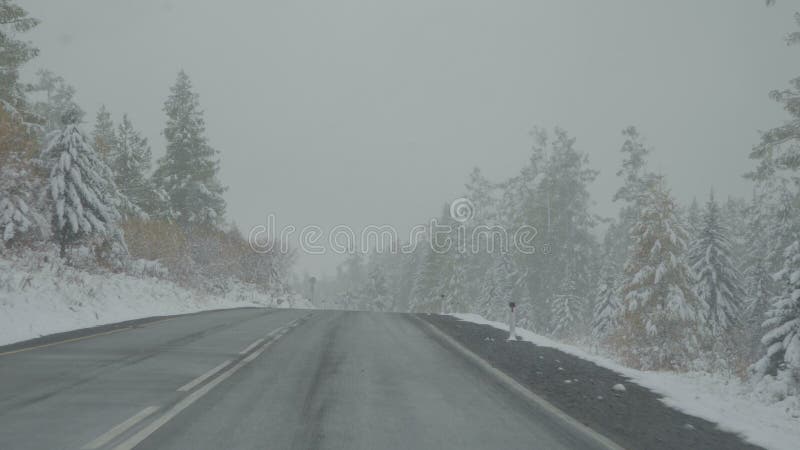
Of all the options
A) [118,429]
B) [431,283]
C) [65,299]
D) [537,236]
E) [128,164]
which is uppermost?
[128,164]

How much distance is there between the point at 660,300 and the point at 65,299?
18362 mm

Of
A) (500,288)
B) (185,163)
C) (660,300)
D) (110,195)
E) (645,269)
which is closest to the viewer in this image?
(660,300)

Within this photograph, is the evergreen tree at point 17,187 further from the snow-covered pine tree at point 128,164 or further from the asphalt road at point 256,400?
the snow-covered pine tree at point 128,164

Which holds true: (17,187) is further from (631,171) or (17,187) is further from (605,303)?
(631,171)

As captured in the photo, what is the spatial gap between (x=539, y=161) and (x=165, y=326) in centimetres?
4995

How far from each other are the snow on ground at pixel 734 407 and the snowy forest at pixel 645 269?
1.27 m

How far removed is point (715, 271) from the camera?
31984 millimetres

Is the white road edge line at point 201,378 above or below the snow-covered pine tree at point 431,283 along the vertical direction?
below

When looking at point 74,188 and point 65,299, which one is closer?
point 65,299

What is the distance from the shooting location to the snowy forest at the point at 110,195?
1712 cm

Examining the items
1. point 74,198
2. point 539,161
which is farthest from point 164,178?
point 539,161

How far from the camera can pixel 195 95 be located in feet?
130

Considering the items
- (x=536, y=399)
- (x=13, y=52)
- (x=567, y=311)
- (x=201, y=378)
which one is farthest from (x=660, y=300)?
(x=13, y=52)

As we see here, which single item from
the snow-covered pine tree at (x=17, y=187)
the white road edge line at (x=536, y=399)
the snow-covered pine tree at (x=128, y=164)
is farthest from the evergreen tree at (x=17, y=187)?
the snow-covered pine tree at (x=128, y=164)
